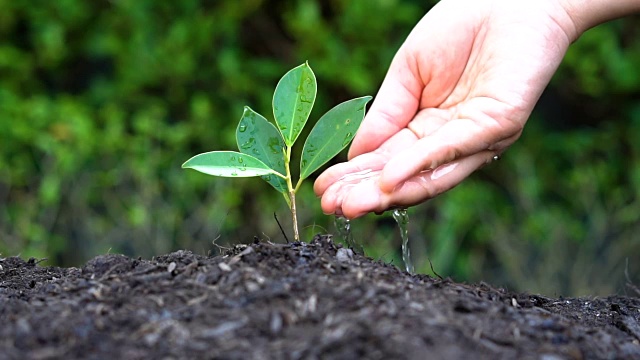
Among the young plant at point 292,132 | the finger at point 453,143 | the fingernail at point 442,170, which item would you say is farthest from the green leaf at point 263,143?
the fingernail at point 442,170

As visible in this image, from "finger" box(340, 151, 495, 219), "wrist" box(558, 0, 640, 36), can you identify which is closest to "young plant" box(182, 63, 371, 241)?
"finger" box(340, 151, 495, 219)

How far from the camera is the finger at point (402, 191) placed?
5.61 ft

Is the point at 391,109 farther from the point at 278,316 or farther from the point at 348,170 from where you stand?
the point at 278,316

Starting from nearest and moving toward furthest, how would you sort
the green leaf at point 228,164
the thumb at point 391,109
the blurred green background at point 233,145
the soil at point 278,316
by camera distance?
the soil at point 278,316
the green leaf at point 228,164
the thumb at point 391,109
the blurred green background at point 233,145

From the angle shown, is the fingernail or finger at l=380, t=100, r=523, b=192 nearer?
finger at l=380, t=100, r=523, b=192

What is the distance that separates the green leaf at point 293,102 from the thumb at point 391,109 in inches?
17.4

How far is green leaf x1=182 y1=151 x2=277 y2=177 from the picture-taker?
4.96 feet

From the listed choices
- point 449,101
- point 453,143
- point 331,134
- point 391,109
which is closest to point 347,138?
point 331,134

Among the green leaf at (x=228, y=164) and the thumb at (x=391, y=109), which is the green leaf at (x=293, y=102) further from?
the thumb at (x=391, y=109)

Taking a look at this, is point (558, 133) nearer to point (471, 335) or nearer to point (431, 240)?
point (431, 240)

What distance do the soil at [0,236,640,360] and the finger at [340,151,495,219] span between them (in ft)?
0.94

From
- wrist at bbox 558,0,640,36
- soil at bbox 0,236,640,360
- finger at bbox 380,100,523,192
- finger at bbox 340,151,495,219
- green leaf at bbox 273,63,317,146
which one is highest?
wrist at bbox 558,0,640,36

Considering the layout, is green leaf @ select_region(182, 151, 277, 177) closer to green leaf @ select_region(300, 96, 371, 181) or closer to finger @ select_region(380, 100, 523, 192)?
green leaf @ select_region(300, 96, 371, 181)

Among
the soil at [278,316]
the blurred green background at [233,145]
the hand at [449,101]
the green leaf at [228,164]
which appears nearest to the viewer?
the soil at [278,316]
